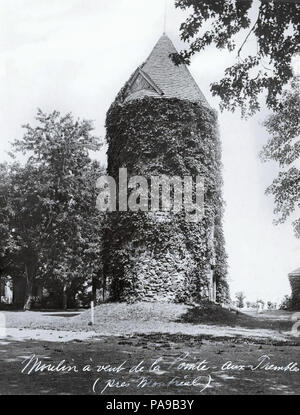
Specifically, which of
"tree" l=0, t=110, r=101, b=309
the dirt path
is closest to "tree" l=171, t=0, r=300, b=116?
the dirt path

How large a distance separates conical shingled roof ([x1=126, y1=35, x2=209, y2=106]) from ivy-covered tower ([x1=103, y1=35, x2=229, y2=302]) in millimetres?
51

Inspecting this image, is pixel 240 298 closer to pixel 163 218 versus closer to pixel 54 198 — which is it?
pixel 54 198

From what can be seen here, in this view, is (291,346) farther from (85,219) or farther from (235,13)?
(85,219)

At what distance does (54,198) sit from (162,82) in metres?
12.6

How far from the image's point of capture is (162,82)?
23062 millimetres

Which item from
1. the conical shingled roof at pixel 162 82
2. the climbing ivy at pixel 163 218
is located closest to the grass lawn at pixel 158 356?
the climbing ivy at pixel 163 218

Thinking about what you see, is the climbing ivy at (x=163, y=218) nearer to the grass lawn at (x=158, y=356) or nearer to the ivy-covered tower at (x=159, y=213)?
the ivy-covered tower at (x=159, y=213)

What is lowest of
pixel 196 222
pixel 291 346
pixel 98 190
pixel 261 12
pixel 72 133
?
pixel 291 346

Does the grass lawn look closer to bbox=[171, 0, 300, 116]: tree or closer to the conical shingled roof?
bbox=[171, 0, 300, 116]: tree

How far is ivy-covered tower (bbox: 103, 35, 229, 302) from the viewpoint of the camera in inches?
808

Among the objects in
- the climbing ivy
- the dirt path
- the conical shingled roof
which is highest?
the conical shingled roof

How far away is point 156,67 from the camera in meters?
24.3
